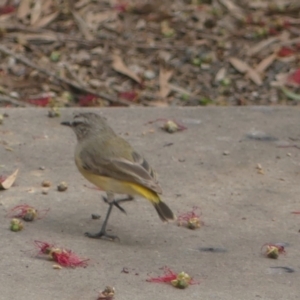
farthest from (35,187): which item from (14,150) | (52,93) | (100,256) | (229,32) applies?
(229,32)

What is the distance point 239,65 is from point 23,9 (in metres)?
2.66

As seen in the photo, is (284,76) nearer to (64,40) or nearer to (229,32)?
(229,32)

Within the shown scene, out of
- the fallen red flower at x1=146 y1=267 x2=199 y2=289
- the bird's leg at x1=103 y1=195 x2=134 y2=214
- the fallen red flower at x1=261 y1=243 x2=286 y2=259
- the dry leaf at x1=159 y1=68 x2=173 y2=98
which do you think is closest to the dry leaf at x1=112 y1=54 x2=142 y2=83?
the dry leaf at x1=159 y1=68 x2=173 y2=98

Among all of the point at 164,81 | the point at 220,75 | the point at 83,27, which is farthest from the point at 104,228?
the point at 83,27

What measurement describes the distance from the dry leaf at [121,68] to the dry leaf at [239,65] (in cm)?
111

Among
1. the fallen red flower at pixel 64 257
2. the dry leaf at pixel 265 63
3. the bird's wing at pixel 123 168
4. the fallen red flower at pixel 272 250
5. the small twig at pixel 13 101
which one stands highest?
the bird's wing at pixel 123 168

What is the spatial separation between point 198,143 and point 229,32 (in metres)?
3.45

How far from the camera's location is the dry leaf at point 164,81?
32.9ft

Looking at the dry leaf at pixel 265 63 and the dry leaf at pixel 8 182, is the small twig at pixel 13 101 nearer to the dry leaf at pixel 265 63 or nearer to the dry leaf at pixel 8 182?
the dry leaf at pixel 8 182

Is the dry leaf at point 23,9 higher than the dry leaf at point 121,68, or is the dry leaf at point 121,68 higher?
the dry leaf at point 23,9

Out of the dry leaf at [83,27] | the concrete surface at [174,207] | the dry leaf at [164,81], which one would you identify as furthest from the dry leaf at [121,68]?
the concrete surface at [174,207]

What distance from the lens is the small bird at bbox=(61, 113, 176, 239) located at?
6227 mm

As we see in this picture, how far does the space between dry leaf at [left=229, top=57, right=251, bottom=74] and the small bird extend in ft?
12.7

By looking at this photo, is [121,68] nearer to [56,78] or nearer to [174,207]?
[56,78]
